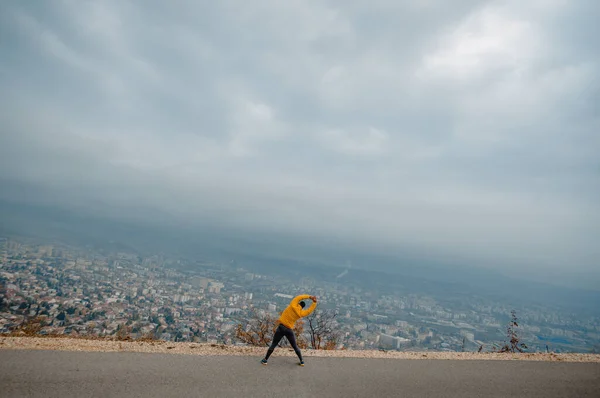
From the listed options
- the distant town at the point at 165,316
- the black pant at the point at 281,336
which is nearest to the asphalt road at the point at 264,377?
the black pant at the point at 281,336

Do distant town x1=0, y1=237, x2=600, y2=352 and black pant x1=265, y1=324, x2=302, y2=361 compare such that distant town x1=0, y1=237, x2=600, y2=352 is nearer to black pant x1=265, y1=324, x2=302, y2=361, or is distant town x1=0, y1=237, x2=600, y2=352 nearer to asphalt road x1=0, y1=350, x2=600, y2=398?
asphalt road x1=0, y1=350, x2=600, y2=398

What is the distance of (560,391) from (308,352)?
5.47 m

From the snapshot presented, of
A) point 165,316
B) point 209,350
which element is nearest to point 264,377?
point 209,350

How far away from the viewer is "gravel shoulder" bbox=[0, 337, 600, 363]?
22.9 feet

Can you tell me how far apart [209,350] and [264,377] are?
200 cm

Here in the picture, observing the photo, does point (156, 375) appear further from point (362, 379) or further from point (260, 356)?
point (362, 379)

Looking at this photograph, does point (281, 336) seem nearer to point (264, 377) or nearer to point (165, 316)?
point (264, 377)

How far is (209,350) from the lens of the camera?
7629 mm

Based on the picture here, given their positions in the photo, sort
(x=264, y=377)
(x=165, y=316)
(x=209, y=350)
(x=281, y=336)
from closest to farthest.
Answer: (x=264, y=377) < (x=281, y=336) < (x=209, y=350) < (x=165, y=316)

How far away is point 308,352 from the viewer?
8.13 meters

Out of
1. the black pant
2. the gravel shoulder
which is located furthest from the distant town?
the black pant

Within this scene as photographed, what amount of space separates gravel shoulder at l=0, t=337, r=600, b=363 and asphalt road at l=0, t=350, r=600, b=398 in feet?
1.20

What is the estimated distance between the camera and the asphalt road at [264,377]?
541 cm

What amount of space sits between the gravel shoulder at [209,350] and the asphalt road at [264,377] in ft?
1.20
